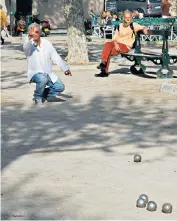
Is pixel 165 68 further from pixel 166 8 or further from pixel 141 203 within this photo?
pixel 166 8

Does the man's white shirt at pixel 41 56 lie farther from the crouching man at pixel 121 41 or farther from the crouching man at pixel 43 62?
the crouching man at pixel 121 41

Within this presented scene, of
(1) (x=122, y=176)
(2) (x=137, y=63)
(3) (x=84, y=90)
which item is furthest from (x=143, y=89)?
(1) (x=122, y=176)

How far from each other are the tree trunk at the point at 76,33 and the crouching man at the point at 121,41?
2.52 meters

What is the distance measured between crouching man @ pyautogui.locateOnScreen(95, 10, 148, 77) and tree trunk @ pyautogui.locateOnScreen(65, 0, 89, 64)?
2.52 metres

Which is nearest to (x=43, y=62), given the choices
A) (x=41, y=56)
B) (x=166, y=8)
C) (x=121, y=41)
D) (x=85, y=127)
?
(x=41, y=56)

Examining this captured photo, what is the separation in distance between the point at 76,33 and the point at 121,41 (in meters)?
2.65

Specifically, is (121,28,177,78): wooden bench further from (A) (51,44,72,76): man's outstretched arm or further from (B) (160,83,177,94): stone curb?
(A) (51,44,72,76): man's outstretched arm

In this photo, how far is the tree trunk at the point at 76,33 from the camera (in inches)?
718

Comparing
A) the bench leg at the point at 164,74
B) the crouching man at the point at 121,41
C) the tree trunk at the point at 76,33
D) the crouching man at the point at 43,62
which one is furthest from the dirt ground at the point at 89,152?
the tree trunk at the point at 76,33

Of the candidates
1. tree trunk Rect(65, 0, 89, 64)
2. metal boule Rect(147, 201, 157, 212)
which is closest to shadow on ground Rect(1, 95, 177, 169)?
metal boule Rect(147, 201, 157, 212)

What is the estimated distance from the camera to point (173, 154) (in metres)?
8.31

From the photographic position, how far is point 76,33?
18.2 metres

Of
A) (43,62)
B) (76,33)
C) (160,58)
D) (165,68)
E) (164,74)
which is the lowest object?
Result: (164,74)

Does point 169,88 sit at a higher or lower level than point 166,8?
higher
